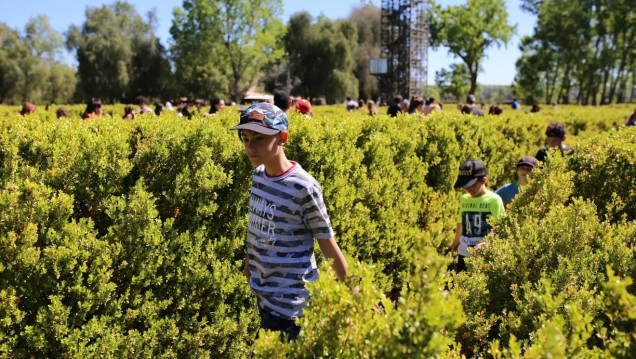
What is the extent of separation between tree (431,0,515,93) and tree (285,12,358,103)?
11631mm

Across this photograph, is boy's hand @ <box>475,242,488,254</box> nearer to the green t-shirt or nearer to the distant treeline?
the green t-shirt

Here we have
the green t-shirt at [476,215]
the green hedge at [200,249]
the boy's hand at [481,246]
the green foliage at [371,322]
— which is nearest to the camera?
the green foliage at [371,322]

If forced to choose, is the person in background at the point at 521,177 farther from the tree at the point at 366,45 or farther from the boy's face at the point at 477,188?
the tree at the point at 366,45

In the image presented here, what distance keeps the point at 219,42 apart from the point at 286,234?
191ft

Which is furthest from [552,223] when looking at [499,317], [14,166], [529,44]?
[529,44]

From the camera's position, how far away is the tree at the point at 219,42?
55531mm

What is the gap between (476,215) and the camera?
500 cm

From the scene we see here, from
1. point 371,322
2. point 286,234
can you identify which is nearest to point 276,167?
point 286,234

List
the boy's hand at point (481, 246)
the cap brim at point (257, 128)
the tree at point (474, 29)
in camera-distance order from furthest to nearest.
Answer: the tree at point (474, 29) < the boy's hand at point (481, 246) < the cap brim at point (257, 128)

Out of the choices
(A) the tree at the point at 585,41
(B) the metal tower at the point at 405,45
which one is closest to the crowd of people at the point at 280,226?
(B) the metal tower at the point at 405,45

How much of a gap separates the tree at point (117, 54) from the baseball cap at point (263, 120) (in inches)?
2144

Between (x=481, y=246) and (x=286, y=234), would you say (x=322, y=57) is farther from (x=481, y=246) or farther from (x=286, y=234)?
(x=286, y=234)

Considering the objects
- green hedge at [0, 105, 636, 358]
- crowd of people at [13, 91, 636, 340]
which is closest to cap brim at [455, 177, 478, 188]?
green hedge at [0, 105, 636, 358]

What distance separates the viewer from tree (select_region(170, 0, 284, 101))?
2186 inches
